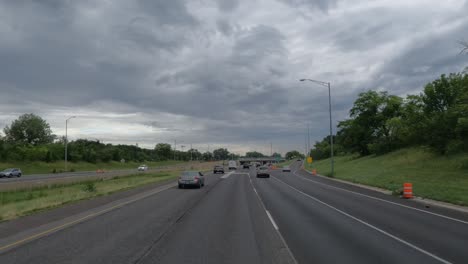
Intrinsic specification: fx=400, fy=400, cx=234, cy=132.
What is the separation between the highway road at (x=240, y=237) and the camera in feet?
26.5

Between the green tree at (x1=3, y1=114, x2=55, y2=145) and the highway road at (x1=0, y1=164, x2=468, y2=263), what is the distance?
128 meters

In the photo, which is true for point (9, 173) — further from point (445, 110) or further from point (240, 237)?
point (445, 110)

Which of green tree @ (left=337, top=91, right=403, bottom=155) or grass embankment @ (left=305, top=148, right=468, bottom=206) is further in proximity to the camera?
green tree @ (left=337, top=91, right=403, bottom=155)

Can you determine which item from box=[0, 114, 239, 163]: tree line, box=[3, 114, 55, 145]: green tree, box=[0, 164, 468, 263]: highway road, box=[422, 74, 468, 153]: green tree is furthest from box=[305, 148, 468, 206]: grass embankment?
box=[3, 114, 55, 145]: green tree

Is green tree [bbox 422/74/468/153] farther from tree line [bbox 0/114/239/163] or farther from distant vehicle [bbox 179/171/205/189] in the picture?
tree line [bbox 0/114/239/163]

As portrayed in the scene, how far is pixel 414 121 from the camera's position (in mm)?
58000

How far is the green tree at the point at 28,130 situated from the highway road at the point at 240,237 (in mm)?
128127

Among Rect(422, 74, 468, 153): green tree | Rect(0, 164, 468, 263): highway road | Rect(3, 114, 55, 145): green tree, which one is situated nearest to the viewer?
Rect(0, 164, 468, 263): highway road

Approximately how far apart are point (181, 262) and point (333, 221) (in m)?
7.18

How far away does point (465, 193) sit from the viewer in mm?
21312

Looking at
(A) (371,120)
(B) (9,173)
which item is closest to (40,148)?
(B) (9,173)

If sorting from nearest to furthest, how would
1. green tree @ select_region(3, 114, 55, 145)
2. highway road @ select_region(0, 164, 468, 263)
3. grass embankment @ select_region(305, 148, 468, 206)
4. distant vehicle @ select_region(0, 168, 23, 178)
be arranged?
highway road @ select_region(0, 164, 468, 263), grass embankment @ select_region(305, 148, 468, 206), distant vehicle @ select_region(0, 168, 23, 178), green tree @ select_region(3, 114, 55, 145)

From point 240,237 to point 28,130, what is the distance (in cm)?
13683

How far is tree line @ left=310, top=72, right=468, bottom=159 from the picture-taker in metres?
43.5
